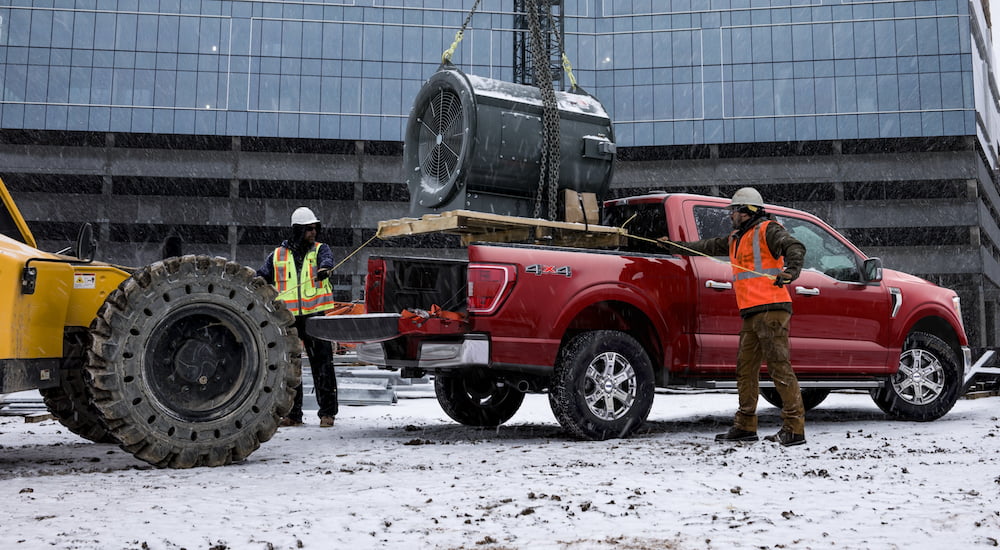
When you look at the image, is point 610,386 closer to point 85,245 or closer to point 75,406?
point 85,245

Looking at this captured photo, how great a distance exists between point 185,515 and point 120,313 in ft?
5.83

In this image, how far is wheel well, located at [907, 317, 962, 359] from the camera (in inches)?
375

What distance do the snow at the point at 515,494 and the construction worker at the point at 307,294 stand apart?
91cm

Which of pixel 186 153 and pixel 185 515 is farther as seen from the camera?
pixel 186 153

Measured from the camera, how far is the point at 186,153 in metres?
50.7

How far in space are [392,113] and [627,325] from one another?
4632 centimetres

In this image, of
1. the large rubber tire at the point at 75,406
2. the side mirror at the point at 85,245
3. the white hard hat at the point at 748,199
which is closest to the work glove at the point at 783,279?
the white hard hat at the point at 748,199

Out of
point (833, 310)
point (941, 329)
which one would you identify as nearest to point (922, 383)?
point (941, 329)

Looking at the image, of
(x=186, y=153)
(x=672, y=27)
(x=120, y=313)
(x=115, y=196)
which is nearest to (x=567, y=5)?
(x=672, y=27)

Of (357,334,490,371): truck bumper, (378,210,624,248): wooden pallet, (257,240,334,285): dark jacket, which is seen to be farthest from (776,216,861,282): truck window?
(257,240,334,285): dark jacket

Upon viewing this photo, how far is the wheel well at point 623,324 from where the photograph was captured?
7.52 metres

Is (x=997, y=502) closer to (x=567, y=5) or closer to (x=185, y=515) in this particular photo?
(x=185, y=515)

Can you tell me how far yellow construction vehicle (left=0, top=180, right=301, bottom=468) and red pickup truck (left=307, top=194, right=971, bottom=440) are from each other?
1311 mm

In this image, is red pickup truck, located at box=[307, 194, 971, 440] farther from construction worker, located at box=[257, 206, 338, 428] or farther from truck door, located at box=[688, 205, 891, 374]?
construction worker, located at box=[257, 206, 338, 428]
